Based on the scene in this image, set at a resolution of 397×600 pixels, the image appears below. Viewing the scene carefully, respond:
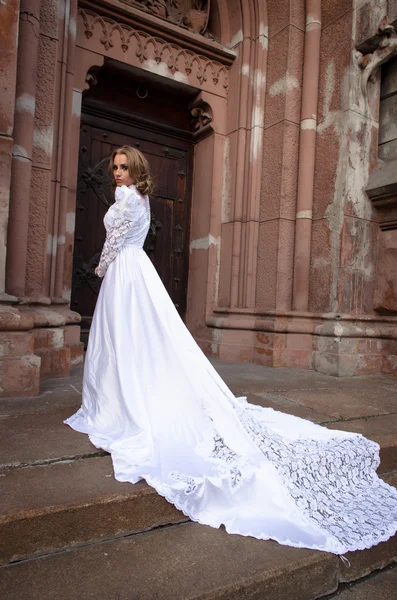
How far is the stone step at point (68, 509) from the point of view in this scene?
1.50m

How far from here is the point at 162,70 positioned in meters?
4.98

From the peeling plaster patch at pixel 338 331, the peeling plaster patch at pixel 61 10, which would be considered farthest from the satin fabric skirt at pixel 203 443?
the peeling plaster patch at pixel 61 10

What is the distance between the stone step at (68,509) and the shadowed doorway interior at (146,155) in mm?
3318

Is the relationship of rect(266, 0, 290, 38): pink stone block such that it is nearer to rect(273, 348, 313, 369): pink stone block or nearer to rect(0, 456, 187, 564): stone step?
rect(273, 348, 313, 369): pink stone block

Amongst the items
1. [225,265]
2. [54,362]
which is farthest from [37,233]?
[225,265]

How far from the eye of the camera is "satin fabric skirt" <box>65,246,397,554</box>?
1760 millimetres

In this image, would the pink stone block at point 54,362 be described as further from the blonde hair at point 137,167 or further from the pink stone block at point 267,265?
the pink stone block at point 267,265

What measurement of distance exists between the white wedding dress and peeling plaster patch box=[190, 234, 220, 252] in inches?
108

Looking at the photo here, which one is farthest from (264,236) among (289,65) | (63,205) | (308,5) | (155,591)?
(155,591)

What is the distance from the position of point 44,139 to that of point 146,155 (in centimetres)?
182

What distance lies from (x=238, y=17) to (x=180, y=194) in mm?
2235

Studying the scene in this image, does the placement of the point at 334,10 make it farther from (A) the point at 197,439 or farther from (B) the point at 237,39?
(A) the point at 197,439

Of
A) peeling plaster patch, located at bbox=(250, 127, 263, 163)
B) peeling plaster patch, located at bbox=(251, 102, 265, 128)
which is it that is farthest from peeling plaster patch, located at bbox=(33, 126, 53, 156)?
peeling plaster patch, located at bbox=(251, 102, 265, 128)

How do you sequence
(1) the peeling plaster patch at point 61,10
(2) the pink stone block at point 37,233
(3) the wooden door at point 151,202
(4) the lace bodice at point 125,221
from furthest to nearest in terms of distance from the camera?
(3) the wooden door at point 151,202 < (1) the peeling plaster patch at point 61,10 < (2) the pink stone block at point 37,233 < (4) the lace bodice at point 125,221
